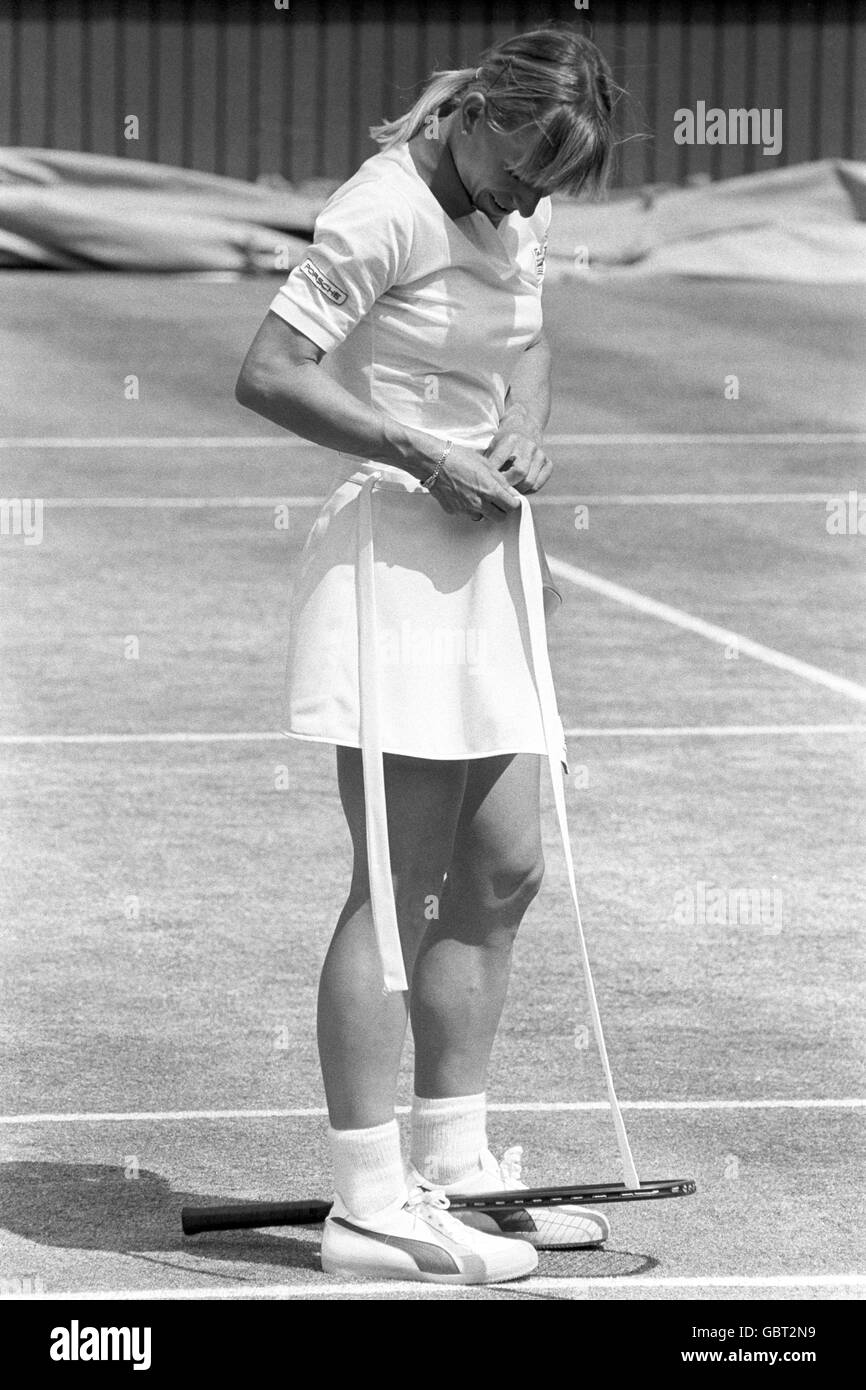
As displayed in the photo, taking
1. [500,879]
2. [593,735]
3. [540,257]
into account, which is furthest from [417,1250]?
[593,735]

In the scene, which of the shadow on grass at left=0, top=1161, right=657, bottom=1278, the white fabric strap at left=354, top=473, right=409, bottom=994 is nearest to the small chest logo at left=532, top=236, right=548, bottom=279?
the white fabric strap at left=354, top=473, right=409, bottom=994

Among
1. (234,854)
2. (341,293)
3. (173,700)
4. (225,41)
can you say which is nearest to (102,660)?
(173,700)

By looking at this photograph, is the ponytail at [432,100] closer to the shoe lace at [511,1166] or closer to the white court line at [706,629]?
the shoe lace at [511,1166]

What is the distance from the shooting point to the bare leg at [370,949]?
4270mm

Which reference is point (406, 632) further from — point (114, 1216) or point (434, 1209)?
point (114, 1216)

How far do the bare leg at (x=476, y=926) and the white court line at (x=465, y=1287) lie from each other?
1.14 feet

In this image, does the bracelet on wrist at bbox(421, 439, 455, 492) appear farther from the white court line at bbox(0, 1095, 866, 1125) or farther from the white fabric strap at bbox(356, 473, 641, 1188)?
the white court line at bbox(0, 1095, 866, 1125)

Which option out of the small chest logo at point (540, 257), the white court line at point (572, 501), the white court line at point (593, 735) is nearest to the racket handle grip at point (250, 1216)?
the small chest logo at point (540, 257)

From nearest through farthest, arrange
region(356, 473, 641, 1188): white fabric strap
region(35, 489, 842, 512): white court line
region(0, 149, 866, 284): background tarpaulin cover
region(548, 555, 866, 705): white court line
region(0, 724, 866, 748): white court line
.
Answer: region(356, 473, 641, 1188): white fabric strap → region(0, 724, 866, 748): white court line → region(548, 555, 866, 705): white court line → region(35, 489, 842, 512): white court line → region(0, 149, 866, 284): background tarpaulin cover

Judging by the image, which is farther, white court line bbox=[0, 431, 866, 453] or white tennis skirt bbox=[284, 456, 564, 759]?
white court line bbox=[0, 431, 866, 453]

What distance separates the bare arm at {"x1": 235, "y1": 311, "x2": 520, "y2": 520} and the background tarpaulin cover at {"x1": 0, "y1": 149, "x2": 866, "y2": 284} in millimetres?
19792

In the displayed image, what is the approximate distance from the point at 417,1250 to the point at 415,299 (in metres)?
1.50

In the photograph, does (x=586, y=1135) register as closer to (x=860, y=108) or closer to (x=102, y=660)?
(x=102, y=660)

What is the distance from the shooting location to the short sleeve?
4074 millimetres
